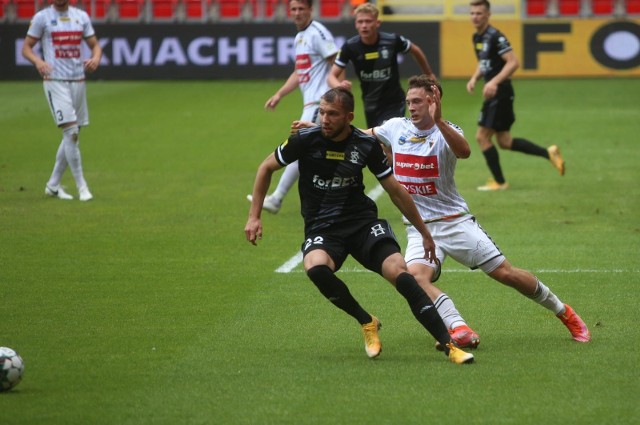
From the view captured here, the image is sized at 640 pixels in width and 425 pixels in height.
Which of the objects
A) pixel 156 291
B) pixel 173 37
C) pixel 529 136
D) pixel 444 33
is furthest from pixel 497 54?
pixel 173 37

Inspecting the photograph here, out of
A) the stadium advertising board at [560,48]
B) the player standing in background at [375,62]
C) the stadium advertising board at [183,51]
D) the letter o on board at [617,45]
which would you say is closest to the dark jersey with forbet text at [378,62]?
the player standing in background at [375,62]

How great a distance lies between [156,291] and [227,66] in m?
20.3

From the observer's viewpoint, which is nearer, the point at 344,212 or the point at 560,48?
the point at 344,212

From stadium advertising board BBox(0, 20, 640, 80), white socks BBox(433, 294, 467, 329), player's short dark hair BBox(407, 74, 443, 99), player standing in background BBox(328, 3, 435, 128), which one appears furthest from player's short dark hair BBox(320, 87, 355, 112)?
stadium advertising board BBox(0, 20, 640, 80)

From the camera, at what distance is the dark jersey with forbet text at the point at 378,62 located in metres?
13.1

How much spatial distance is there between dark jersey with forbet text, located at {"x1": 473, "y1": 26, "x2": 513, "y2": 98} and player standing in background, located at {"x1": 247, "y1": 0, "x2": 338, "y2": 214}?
2.44m

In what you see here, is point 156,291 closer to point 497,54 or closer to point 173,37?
point 497,54

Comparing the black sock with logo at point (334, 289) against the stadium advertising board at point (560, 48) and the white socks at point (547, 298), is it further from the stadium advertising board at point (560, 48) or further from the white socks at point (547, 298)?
the stadium advertising board at point (560, 48)

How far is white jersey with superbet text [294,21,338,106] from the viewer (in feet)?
45.0

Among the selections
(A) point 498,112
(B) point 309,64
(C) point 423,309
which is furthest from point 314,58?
(C) point 423,309

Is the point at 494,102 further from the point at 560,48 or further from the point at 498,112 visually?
the point at 560,48

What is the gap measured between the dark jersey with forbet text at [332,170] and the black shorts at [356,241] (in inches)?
2.3

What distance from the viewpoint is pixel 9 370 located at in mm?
6828

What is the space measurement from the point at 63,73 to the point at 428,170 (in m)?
7.83
